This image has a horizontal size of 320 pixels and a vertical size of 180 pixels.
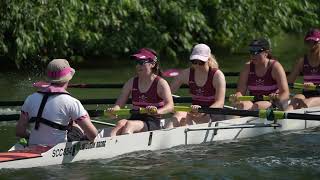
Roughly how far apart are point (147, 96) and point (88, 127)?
5.83ft

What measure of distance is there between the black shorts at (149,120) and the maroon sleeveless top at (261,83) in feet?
7.30

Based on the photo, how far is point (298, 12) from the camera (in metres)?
27.3

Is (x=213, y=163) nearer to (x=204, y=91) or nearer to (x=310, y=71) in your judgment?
(x=204, y=91)

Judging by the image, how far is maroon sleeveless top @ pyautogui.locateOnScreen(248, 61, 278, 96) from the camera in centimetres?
1210

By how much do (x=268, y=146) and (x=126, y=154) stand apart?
2.26 m

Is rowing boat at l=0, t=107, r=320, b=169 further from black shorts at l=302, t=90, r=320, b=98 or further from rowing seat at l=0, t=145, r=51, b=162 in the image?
black shorts at l=302, t=90, r=320, b=98

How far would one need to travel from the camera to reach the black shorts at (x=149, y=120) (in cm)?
1063

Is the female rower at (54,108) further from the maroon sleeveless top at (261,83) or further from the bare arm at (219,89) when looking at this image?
the maroon sleeveless top at (261,83)

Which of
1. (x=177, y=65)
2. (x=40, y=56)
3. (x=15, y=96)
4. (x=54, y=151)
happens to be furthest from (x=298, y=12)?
(x=54, y=151)

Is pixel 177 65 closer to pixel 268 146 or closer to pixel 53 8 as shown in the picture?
pixel 53 8

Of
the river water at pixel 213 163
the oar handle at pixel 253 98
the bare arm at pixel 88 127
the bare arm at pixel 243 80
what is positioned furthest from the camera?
the bare arm at pixel 243 80

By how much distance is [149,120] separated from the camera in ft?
35.0

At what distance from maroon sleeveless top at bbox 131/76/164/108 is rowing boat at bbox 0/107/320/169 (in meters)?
0.41

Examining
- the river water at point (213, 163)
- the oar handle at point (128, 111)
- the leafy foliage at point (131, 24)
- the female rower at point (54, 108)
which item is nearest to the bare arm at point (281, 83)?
the river water at point (213, 163)
